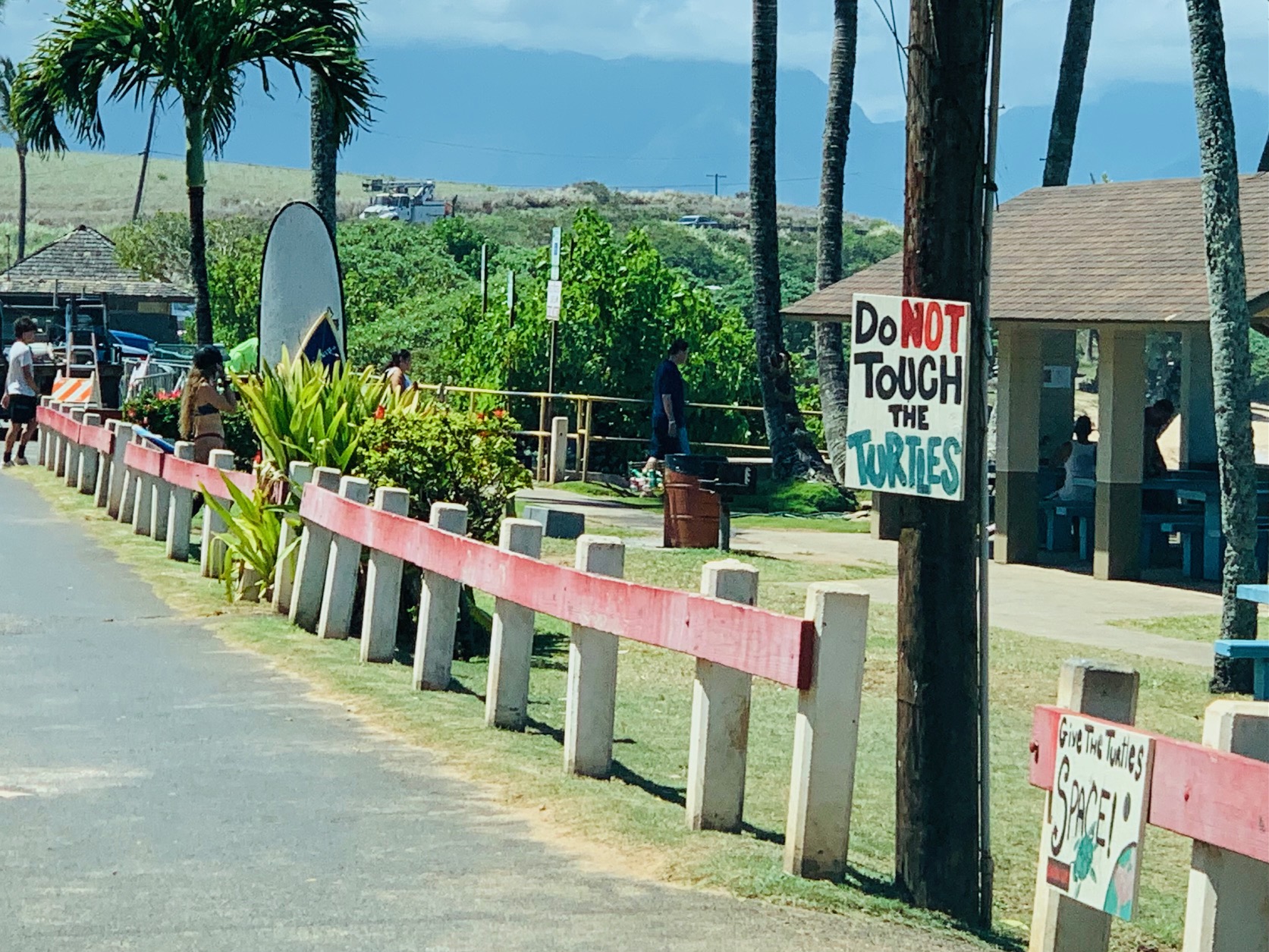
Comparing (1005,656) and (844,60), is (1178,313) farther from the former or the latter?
(844,60)

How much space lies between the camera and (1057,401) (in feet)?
78.3

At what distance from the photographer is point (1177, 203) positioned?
22.0m

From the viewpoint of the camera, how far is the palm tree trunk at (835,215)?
28.2 m

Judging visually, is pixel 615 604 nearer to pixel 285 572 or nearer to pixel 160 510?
pixel 285 572

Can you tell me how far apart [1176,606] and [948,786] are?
37.5ft

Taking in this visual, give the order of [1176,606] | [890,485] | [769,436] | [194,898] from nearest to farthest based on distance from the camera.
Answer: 1. [194,898]
2. [890,485]
3. [1176,606]
4. [769,436]

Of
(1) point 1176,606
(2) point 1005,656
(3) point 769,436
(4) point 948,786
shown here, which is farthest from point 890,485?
(3) point 769,436

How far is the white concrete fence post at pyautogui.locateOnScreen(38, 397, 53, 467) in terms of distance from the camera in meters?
25.9

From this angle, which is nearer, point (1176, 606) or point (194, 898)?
point (194, 898)

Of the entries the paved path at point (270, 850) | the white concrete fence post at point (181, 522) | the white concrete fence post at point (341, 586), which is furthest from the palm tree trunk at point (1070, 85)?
the paved path at point (270, 850)

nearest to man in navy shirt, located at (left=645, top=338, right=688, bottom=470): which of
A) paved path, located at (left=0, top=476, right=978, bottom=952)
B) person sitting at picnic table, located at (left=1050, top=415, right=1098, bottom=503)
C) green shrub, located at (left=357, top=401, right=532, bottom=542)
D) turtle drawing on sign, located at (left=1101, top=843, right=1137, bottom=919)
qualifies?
person sitting at picnic table, located at (left=1050, top=415, right=1098, bottom=503)

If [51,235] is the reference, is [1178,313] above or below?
below

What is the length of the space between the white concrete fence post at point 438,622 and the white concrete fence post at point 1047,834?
4.69m

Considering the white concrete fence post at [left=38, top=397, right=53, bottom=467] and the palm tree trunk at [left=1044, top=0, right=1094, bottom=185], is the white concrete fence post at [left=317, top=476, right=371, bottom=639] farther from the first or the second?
the palm tree trunk at [left=1044, top=0, right=1094, bottom=185]
